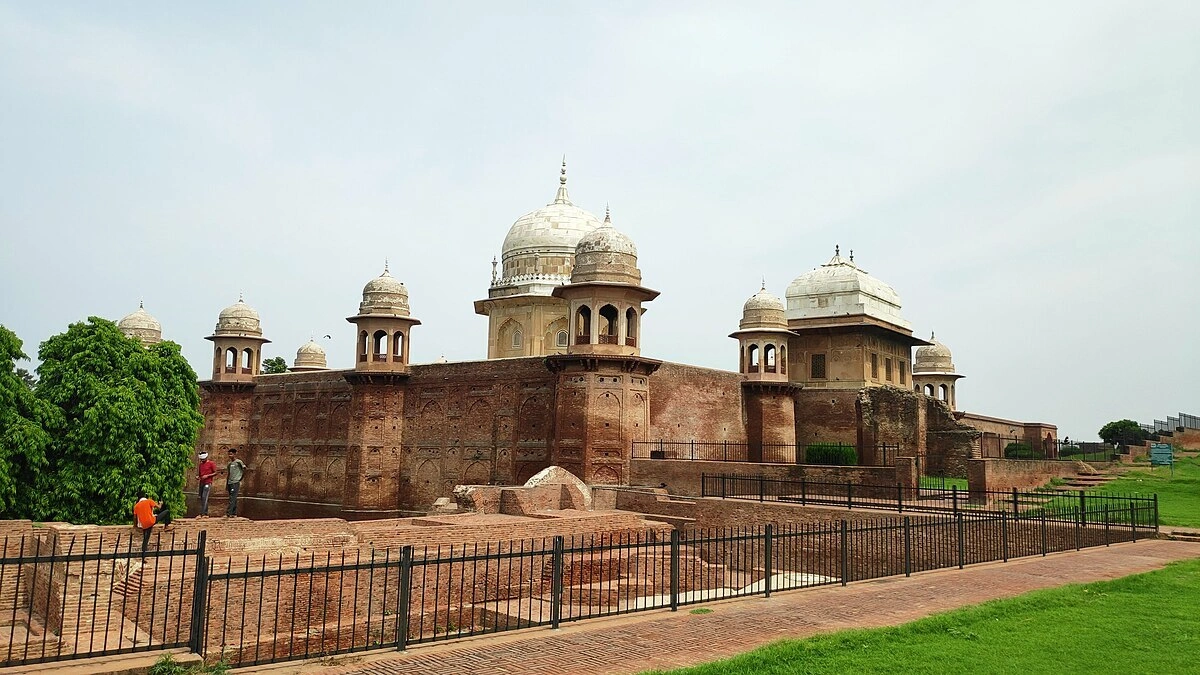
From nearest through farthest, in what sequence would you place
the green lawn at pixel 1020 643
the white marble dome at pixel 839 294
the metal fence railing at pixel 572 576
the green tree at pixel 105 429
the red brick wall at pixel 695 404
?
1. the green lawn at pixel 1020 643
2. the metal fence railing at pixel 572 576
3. the green tree at pixel 105 429
4. the red brick wall at pixel 695 404
5. the white marble dome at pixel 839 294

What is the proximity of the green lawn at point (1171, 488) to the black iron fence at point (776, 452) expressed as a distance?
692 centimetres

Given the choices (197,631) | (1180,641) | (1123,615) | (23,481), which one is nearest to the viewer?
(197,631)

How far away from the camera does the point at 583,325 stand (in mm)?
28312

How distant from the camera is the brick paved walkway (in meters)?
8.04

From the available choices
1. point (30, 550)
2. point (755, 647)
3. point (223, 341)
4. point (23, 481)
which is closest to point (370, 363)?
point (223, 341)

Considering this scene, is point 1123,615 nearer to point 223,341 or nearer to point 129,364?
point 129,364

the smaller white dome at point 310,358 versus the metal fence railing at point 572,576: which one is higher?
the smaller white dome at point 310,358

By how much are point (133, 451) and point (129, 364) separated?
2478mm

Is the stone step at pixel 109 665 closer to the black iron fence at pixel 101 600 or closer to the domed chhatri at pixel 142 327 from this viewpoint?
the black iron fence at pixel 101 600

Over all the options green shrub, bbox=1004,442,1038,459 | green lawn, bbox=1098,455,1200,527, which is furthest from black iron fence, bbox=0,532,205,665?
green shrub, bbox=1004,442,1038,459

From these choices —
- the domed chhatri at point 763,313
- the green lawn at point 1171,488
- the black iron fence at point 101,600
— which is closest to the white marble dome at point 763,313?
the domed chhatri at point 763,313

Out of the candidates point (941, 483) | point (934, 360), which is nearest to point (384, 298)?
point (941, 483)

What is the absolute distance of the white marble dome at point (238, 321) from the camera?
124 feet

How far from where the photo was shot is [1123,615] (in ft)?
33.6
